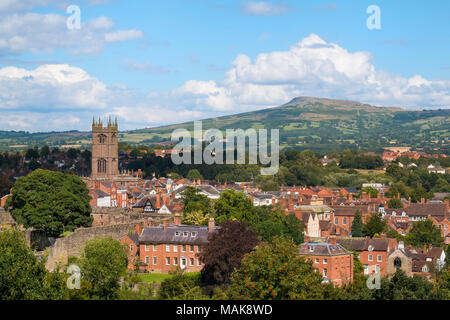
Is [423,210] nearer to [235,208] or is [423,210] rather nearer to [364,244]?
[364,244]

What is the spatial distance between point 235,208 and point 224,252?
1563 cm

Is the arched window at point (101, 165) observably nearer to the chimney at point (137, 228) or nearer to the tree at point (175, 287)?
the chimney at point (137, 228)

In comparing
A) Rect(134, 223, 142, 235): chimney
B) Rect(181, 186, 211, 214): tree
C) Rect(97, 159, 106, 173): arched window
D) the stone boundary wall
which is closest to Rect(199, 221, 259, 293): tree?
the stone boundary wall

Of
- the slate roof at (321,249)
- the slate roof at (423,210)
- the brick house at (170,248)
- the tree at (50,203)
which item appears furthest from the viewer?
the slate roof at (423,210)

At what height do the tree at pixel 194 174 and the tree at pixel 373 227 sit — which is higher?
the tree at pixel 194 174

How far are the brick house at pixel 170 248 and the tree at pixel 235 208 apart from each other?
6890mm

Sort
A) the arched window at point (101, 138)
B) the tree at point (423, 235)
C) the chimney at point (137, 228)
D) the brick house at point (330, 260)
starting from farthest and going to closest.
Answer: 1. the arched window at point (101, 138)
2. the tree at point (423, 235)
3. the chimney at point (137, 228)
4. the brick house at point (330, 260)

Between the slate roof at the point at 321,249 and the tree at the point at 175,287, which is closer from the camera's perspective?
the tree at the point at 175,287

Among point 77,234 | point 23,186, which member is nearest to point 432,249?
point 77,234

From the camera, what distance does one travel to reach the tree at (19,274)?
31984 millimetres

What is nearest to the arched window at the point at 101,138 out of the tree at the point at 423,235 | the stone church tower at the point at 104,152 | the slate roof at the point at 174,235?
the stone church tower at the point at 104,152
